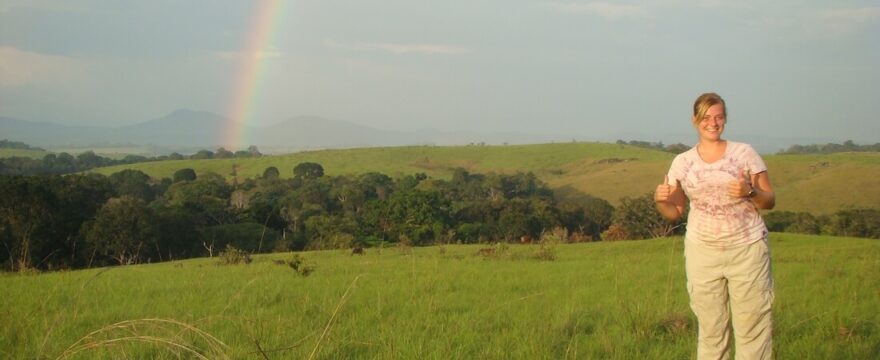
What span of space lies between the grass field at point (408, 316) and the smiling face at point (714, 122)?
1.79 m

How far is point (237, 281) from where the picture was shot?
9.06 meters

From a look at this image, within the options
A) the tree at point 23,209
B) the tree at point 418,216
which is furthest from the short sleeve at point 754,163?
the tree at point 418,216

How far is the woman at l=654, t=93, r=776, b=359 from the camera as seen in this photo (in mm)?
3830

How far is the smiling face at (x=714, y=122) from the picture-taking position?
398 cm

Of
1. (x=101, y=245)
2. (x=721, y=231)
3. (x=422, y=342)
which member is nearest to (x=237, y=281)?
(x=422, y=342)

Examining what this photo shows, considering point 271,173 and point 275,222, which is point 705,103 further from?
point 271,173

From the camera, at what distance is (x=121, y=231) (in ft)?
109

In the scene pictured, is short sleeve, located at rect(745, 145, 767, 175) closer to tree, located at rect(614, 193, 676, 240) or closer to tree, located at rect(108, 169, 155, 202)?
tree, located at rect(614, 193, 676, 240)

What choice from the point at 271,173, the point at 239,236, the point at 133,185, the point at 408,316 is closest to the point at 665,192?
the point at 408,316

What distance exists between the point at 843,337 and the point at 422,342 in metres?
3.54

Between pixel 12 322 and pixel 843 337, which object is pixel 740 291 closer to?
pixel 843 337

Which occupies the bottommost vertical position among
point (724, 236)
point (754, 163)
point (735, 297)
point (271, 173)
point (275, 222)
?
point (275, 222)

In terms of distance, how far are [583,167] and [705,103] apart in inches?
3622

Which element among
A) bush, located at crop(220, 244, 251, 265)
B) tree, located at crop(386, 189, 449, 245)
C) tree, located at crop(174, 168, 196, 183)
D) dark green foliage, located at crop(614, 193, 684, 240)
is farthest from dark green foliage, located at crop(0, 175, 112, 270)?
tree, located at crop(174, 168, 196, 183)
